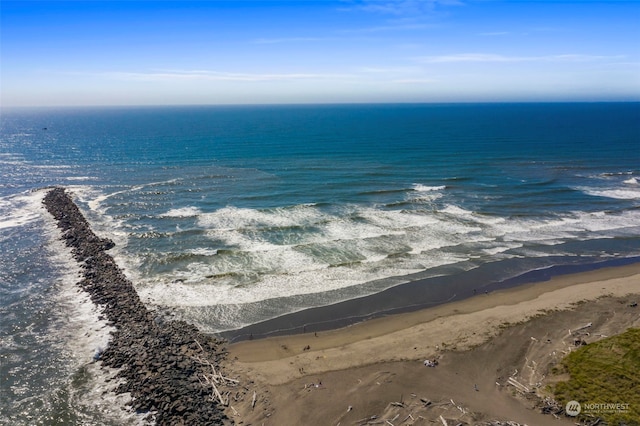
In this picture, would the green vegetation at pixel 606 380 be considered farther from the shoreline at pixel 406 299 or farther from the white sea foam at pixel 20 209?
the white sea foam at pixel 20 209

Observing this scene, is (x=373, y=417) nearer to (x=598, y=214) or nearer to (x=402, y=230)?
(x=402, y=230)

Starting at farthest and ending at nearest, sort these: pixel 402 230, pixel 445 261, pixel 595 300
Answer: pixel 402 230 → pixel 445 261 → pixel 595 300

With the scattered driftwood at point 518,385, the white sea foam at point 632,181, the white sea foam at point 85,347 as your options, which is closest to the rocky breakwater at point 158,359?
the white sea foam at point 85,347

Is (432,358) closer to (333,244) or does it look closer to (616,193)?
(333,244)

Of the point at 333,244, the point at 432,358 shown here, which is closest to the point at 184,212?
the point at 333,244

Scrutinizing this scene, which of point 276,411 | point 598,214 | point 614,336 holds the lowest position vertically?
point 276,411

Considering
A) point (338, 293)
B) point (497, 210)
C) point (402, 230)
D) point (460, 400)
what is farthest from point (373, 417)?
point (497, 210)

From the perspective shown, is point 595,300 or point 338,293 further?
point 338,293

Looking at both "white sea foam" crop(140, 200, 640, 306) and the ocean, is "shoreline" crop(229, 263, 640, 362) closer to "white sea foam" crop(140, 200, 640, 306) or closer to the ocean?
the ocean
